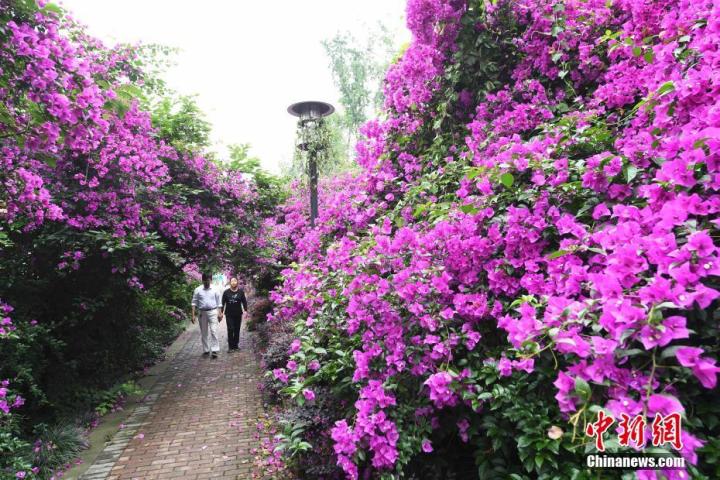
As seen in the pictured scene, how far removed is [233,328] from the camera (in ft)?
27.8

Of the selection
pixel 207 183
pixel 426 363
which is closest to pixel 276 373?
pixel 426 363

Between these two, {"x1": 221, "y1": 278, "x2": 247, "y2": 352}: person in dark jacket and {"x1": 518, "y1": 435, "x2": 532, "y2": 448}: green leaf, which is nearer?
{"x1": 518, "y1": 435, "x2": 532, "y2": 448}: green leaf

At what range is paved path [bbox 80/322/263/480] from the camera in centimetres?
357

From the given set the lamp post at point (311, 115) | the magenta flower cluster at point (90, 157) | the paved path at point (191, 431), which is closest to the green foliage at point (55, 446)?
the paved path at point (191, 431)

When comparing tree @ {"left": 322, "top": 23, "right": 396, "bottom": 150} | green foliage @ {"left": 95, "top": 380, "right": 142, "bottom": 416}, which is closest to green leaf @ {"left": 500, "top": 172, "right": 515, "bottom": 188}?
green foliage @ {"left": 95, "top": 380, "right": 142, "bottom": 416}

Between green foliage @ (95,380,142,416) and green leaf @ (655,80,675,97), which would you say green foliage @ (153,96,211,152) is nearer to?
green foliage @ (95,380,142,416)

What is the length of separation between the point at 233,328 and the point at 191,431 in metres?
4.18

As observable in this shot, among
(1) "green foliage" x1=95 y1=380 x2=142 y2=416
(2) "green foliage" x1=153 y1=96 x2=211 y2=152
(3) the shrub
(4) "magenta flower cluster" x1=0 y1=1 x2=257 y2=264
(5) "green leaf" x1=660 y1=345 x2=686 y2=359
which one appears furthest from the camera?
(3) the shrub

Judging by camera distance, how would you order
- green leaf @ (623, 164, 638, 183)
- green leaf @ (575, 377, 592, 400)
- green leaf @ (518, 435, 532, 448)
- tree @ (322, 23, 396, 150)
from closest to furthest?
green leaf @ (575, 377, 592, 400) → green leaf @ (518, 435, 532, 448) → green leaf @ (623, 164, 638, 183) → tree @ (322, 23, 396, 150)

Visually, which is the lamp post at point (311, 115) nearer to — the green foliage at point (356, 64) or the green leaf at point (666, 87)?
the green leaf at point (666, 87)

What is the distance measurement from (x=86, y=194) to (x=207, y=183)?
2.27m

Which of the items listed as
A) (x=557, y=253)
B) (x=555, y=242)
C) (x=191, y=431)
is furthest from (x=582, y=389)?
(x=191, y=431)

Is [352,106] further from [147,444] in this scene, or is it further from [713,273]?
[713,273]

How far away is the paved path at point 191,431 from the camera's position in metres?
3.57
